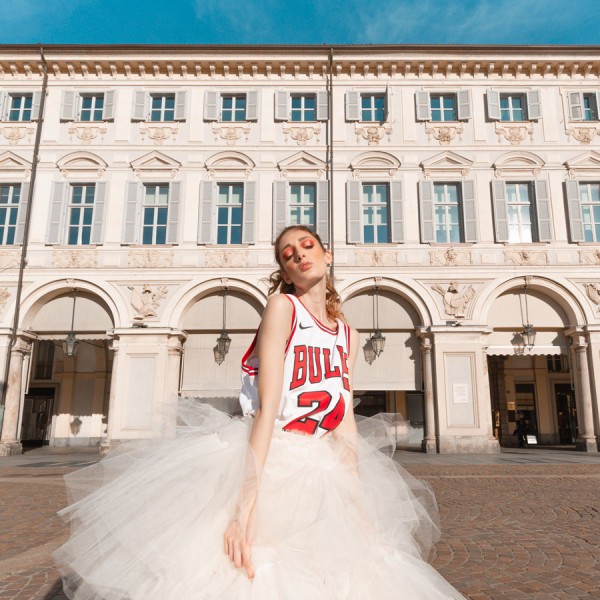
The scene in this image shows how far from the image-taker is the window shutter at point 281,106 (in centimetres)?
1711

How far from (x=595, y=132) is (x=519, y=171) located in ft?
8.94

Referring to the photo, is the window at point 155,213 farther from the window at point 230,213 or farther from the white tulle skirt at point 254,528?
the white tulle skirt at point 254,528

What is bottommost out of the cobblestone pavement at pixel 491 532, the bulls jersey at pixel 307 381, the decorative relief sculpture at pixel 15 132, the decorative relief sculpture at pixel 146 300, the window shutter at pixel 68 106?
the cobblestone pavement at pixel 491 532

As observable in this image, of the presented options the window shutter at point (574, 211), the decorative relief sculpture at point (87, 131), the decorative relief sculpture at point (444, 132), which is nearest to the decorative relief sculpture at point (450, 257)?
the window shutter at point (574, 211)

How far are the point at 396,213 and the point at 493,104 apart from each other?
4653 millimetres

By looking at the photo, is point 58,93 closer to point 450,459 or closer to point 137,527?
point 450,459

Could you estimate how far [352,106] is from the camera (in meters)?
17.2

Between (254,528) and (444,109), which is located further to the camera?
(444,109)

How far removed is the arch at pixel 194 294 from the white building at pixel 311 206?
58 millimetres

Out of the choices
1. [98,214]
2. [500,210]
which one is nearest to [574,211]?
[500,210]

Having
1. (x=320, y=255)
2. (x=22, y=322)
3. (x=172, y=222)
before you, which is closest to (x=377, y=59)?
(x=172, y=222)

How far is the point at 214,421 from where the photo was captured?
85.0 inches

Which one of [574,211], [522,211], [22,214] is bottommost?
[22,214]

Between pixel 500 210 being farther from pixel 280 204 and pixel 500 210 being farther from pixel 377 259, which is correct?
pixel 280 204
